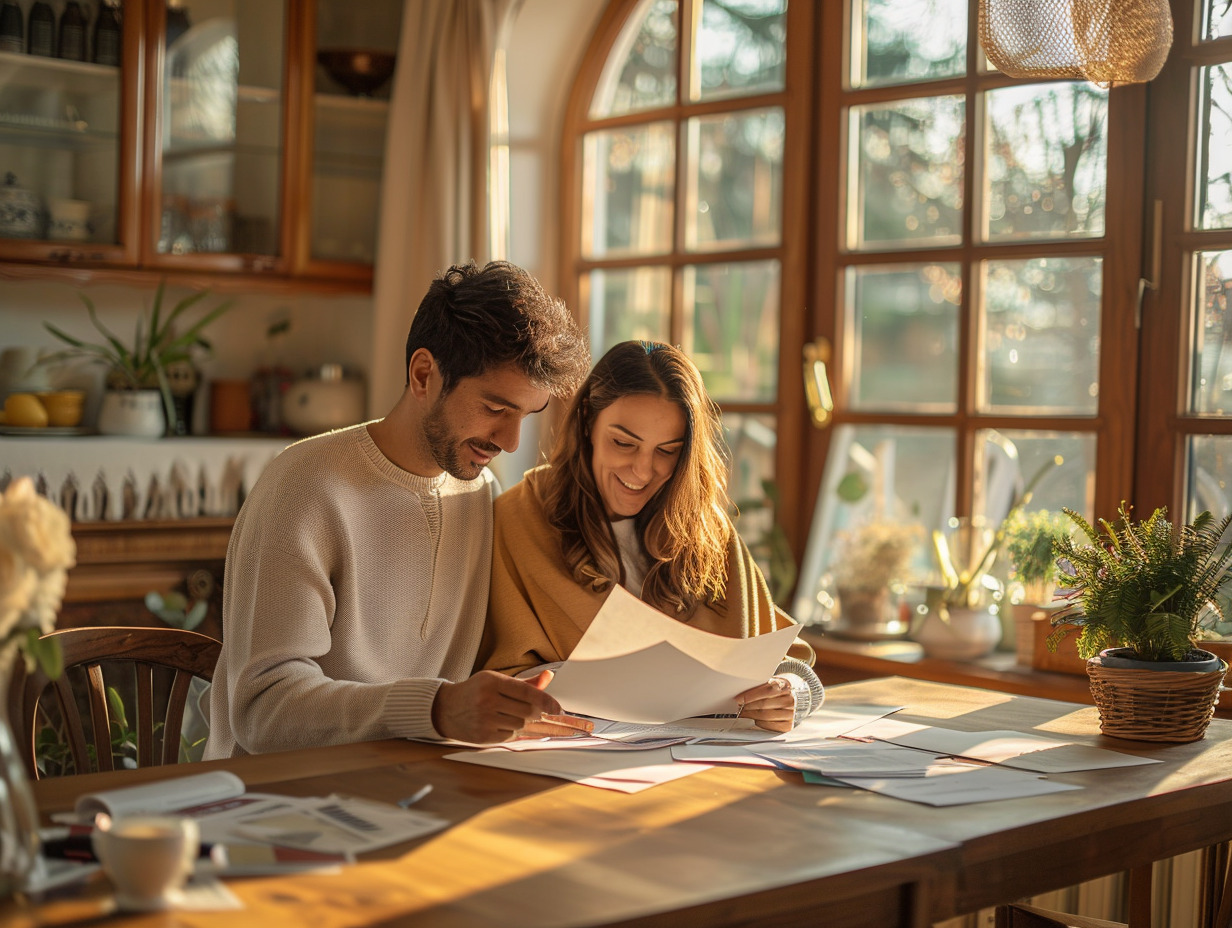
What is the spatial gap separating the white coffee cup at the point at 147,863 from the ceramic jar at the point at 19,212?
8.80ft

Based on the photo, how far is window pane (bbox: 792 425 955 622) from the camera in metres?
3.22

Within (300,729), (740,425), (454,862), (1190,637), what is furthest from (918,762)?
(740,425)

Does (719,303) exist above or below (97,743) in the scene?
above

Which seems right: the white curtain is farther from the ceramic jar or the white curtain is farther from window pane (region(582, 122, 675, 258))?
the ceramic jar

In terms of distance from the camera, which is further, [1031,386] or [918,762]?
[1031,386]

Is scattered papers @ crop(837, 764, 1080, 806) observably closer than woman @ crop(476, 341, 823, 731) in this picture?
Yes

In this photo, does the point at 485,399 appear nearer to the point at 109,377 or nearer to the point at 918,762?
the point at 918,762

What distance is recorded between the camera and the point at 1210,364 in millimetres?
2801

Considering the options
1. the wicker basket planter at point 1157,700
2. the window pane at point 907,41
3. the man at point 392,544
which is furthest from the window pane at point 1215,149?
the man at point 392,544

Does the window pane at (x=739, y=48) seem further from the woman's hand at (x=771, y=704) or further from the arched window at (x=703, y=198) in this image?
the woman's hand at (x=771, y=704)

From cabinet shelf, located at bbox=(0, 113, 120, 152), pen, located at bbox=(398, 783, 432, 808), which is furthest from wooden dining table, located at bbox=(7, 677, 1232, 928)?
cabinet shelf, located at bbox=(0, 113, 120, 152)

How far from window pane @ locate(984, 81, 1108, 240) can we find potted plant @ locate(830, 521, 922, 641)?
755 millimetres

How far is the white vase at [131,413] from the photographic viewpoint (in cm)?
349

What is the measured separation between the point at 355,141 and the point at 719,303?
1178 mm
